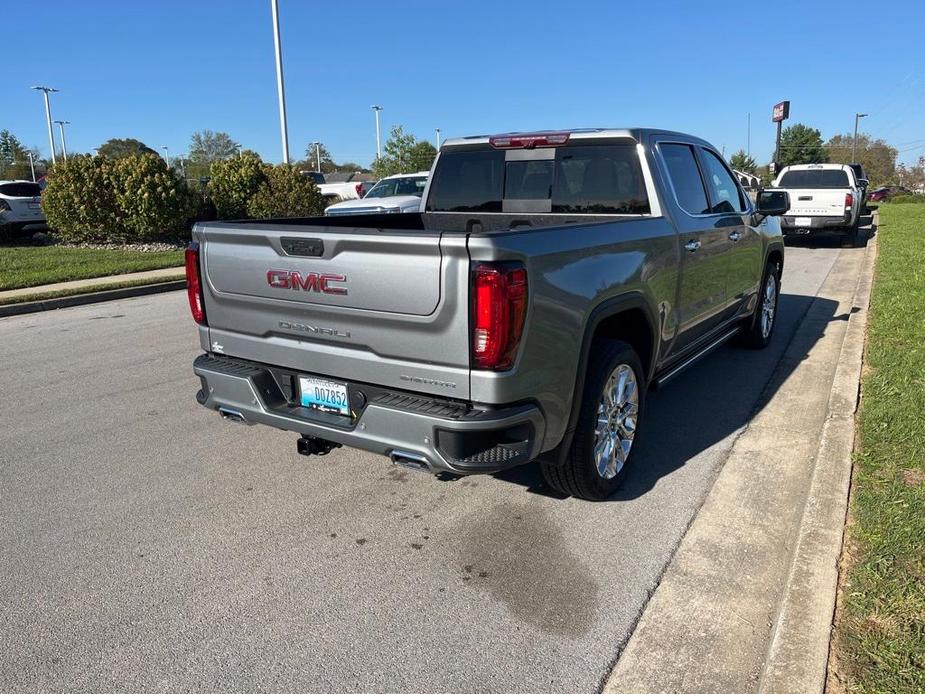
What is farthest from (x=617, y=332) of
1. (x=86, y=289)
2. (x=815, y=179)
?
(x=815, y=179)

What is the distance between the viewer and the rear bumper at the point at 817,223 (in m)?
16.4

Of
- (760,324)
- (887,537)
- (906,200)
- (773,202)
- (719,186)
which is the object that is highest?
(719,186)

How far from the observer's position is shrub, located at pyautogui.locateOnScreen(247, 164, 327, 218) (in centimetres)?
1803

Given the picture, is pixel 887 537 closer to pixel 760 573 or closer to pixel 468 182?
pixel 760 573

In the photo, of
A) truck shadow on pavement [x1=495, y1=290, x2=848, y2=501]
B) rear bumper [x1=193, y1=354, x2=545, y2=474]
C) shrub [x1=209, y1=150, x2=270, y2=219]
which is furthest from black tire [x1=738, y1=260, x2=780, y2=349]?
shrub [x1=209, y1=150, x2=270, y2=219]

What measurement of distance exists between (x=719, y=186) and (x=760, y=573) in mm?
3320

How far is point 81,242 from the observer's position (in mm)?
17797

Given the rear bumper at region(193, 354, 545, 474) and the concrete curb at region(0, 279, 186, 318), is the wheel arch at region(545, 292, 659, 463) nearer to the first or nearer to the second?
the rear bumper at region(193, 354, 545, 474)

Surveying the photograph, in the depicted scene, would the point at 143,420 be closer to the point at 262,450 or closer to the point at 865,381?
the point at 262,450

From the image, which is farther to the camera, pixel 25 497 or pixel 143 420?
pixel 143 420

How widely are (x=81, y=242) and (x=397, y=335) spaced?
56.9ft

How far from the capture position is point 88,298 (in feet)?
35.8

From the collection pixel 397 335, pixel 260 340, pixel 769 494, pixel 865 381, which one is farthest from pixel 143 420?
pixel 865 381

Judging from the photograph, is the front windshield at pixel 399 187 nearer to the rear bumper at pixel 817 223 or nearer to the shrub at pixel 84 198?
the shrub at pixel 84 198
